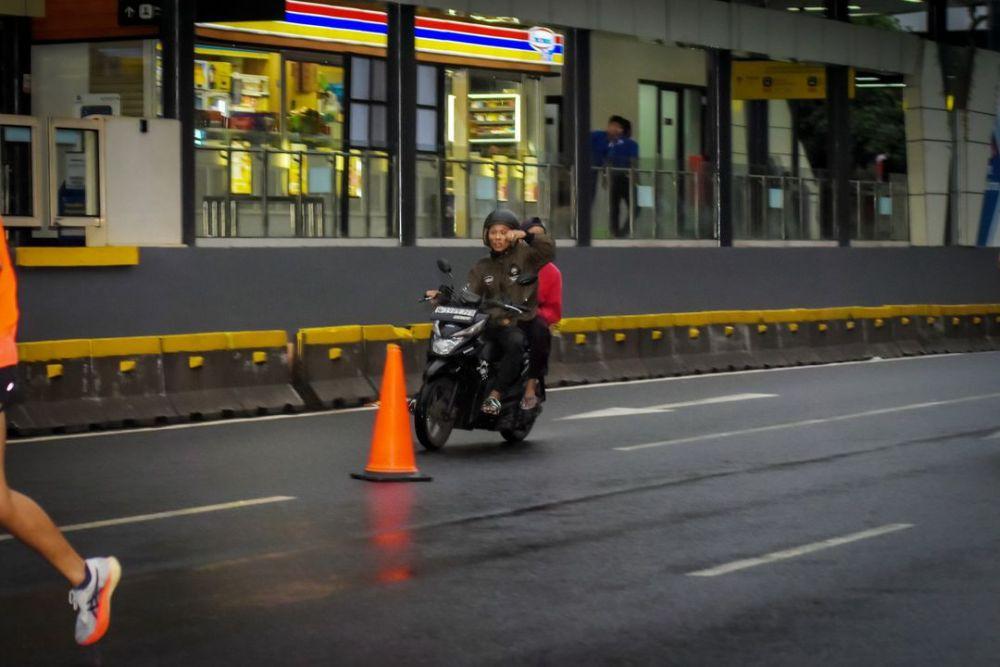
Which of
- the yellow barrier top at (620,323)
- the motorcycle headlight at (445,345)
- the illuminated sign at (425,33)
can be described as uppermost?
the illuminated sign at (425,33)

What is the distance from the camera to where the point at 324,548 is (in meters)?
9.36

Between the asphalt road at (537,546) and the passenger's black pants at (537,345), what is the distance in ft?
2.09

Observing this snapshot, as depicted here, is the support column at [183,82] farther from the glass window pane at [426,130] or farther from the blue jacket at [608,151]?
the blue jacket at [608,151]

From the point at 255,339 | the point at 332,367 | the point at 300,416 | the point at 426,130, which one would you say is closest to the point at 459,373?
the point at 300,416

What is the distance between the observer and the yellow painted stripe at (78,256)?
16.3 m

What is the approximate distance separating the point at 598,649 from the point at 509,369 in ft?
22.9

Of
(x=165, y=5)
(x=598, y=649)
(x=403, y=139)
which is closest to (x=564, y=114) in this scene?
(x=403, y=139)

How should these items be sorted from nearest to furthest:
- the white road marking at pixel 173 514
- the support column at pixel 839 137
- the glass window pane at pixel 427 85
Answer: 1. the white road marking at pixel 173 514
2. the glass window pane at pixel 427 85
3. the support column at pixel 839 137

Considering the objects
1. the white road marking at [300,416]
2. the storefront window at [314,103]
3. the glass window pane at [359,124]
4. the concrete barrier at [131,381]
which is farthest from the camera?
the glass window pane at [359,124]

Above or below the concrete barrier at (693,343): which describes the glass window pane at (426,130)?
above

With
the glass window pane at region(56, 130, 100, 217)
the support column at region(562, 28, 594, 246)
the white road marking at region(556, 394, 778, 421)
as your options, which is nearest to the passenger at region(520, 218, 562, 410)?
the white road marking at region(556, 394, 778, 421)

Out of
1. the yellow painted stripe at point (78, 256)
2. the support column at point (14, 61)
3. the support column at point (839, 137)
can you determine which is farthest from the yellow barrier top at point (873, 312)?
the yellow painted stripe at point (78, 256)

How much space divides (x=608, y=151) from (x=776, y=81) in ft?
17.1

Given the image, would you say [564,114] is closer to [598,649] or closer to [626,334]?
[626,334]
